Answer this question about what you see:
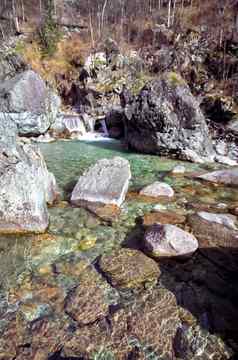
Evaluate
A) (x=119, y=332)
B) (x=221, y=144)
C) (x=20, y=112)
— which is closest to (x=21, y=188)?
(x=119, y=332)

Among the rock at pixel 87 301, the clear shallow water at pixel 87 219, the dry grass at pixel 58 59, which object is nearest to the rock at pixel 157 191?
the clear shallow water at pixel 87 219

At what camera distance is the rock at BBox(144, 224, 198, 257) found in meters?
3.77

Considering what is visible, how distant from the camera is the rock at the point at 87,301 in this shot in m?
2.74

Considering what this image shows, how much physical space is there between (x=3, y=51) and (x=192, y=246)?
809 inches

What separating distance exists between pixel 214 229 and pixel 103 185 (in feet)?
8.08

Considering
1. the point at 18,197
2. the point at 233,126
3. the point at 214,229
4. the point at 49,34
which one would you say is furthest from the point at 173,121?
the point at 49,34

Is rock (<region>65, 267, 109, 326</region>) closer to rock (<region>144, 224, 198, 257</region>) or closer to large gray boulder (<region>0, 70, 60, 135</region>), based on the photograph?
rock (<region>144, 224, 198, 257</region>)

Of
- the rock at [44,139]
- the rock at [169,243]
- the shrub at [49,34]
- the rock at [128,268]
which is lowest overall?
the rock at [44,139]

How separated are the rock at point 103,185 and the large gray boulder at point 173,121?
167 inches

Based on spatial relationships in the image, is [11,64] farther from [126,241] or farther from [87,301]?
[87,301]

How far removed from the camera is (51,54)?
826 inches

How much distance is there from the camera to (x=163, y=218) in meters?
4.93

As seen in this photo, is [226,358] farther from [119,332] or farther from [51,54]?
[51,54]

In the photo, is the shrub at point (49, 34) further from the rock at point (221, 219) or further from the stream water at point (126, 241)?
the rock at point (221, 219)
